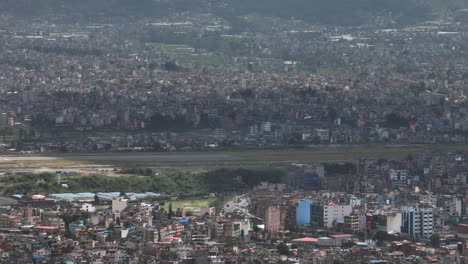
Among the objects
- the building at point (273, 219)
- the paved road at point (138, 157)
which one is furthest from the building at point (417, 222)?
the paved road at point (138, 157)

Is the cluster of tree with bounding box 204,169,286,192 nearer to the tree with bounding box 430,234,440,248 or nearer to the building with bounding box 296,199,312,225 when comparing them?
the building with bounding box 296,199,312,225

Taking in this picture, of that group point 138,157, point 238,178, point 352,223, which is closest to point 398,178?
point 238,178

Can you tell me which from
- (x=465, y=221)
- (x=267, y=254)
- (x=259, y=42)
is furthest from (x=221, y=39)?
(x=267, y=254)

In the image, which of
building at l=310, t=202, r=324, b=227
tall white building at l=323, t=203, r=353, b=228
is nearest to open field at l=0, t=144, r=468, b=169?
building at l=310, t=202, r=324, b=227

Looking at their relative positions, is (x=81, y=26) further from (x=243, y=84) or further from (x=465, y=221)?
(x=465, y=221)

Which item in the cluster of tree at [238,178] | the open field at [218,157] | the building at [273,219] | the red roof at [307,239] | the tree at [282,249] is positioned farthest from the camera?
the open field at [218,157]

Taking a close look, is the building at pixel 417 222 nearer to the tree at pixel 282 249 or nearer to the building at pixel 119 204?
the tree at pixel 282 249
